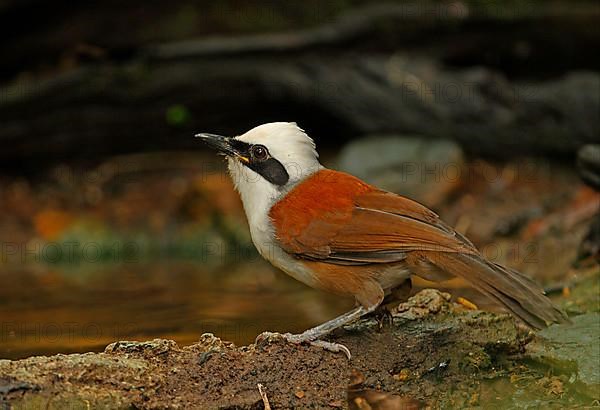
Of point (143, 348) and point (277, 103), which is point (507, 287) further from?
point (277, 103)

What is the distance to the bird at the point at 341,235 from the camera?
4766 mm

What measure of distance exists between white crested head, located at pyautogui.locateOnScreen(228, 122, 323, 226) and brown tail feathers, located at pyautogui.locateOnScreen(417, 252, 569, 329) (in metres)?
1.00

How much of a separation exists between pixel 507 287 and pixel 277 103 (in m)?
6.94

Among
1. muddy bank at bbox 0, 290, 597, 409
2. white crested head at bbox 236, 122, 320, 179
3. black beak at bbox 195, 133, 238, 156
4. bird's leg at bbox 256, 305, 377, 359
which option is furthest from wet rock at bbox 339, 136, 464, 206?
bird's leg at bbox 256, 305, 377, 359

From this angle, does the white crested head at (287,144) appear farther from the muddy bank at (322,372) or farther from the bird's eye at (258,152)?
the muddy bank at (322,372)

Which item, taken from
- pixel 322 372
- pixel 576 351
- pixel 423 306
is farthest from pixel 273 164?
pixel 576 351

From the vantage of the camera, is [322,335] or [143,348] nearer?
[143,348]

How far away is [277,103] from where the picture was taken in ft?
36.9

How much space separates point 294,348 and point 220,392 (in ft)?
1.82

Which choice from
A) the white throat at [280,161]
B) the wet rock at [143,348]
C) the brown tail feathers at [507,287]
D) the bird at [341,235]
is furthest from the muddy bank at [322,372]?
the white throat at [280,161]

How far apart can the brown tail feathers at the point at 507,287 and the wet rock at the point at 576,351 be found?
0.31m

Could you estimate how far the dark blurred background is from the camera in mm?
10109

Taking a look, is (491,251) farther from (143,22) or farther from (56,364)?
(56,364)

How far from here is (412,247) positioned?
194 inches
